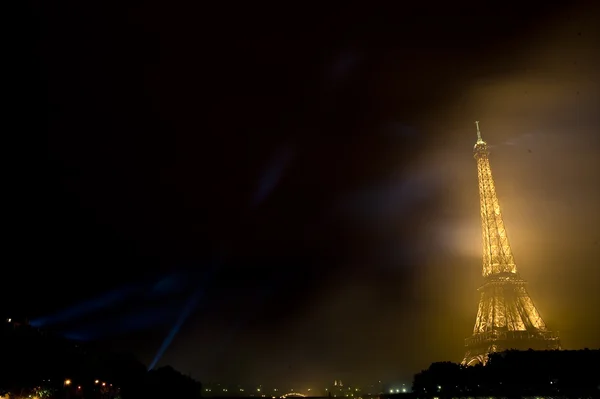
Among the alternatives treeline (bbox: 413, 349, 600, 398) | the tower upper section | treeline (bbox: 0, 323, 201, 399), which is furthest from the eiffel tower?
treeline (bbox: 0, 323, 201, 399)

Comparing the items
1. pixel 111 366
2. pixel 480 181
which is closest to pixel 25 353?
pixel 111 366

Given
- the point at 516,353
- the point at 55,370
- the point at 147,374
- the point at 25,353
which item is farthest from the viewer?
the point at 147,374

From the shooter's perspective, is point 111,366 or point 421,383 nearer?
point 111,366

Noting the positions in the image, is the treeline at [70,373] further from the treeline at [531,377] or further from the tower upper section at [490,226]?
the tower upper section at [490,226]

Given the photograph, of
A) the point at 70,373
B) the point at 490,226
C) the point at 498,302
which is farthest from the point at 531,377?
the point at 70,373

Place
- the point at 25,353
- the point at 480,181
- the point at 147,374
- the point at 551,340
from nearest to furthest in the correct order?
1. the point at 25,353
2. the point at 147,374
3. the point at 551,340
4. the point at 480,181

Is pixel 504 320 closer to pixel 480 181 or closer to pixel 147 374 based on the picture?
pixel 480 181
